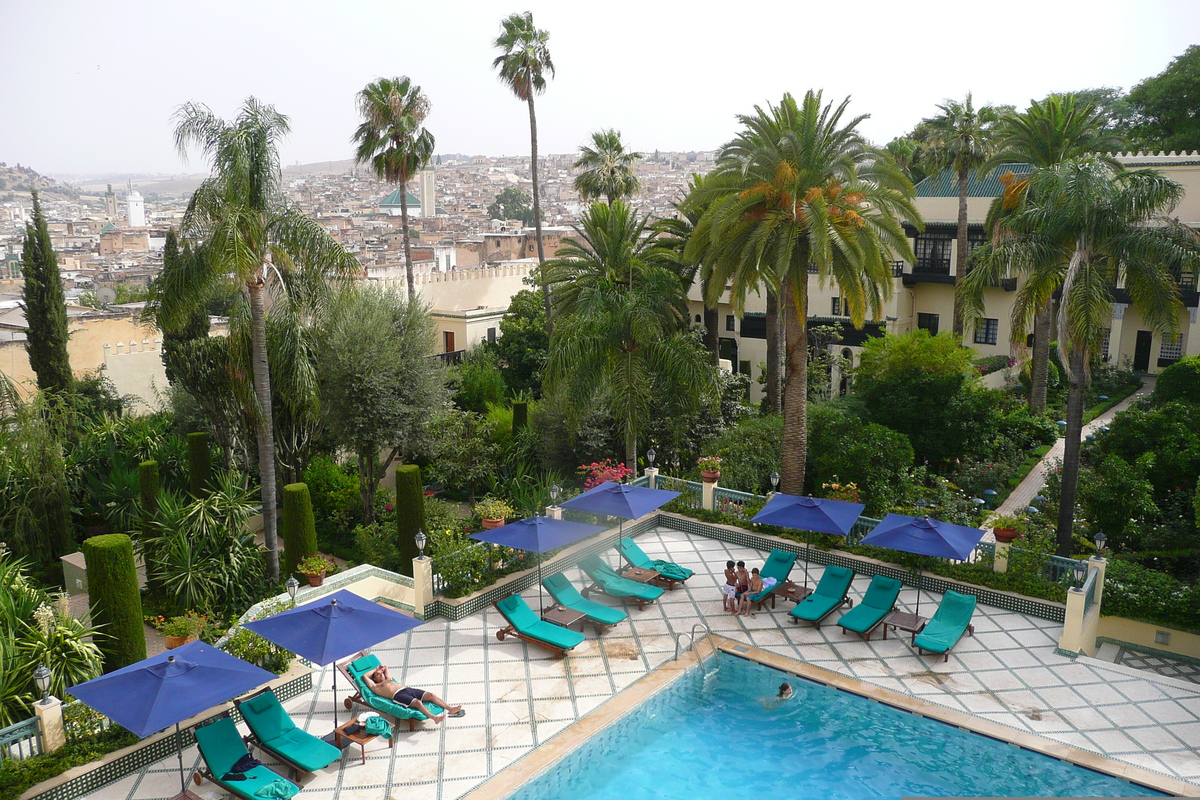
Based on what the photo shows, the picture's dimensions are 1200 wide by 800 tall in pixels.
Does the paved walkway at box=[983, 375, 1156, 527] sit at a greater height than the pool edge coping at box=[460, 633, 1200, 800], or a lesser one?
greater

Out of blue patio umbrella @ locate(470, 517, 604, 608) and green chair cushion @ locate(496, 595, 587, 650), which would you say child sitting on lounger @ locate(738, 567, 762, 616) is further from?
blue patio umbrella @ locate(470, 517, 604, 608)

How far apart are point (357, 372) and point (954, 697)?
1465 cm

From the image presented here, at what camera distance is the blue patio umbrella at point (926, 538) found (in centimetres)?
1325

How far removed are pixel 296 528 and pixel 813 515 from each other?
984 centimetres

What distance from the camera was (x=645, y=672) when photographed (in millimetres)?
12812

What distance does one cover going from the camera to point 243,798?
31.5 ft

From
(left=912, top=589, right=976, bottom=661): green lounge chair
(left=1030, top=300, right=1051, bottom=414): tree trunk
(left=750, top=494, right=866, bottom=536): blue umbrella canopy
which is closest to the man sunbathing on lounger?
(left=750, top=494, right=866, bottom=536): blue umbrella canopy

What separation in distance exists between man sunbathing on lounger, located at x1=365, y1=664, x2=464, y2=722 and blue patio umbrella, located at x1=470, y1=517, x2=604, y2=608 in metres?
2.91

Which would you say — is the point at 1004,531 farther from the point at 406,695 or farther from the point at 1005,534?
the point at 406,695

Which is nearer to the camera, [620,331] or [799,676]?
[799,676]

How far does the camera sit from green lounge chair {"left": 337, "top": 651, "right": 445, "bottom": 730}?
1126 cm

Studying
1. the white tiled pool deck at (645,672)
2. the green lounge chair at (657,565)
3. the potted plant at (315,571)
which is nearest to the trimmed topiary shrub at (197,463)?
the potted plant at (315,571)

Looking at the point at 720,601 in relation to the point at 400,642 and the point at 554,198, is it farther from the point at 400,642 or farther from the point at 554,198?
the point at 554,198

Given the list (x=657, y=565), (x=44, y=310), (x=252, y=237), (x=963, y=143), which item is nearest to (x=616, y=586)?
(x=657, y=565)
